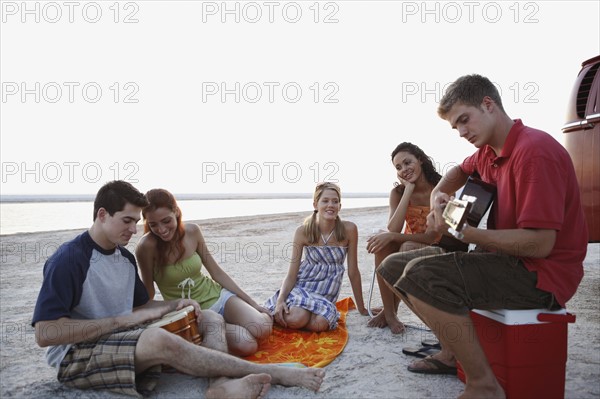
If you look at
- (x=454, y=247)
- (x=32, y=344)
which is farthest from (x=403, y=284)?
(x=32, y=344)

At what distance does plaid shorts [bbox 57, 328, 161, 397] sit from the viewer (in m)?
3.02

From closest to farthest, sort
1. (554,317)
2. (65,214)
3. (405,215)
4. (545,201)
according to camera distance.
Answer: (545,201), (554,317), (405,215), (65,214)

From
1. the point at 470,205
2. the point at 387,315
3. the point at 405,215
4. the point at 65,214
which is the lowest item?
the point at 65,214

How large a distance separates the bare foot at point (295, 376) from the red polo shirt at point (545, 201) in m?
1.45

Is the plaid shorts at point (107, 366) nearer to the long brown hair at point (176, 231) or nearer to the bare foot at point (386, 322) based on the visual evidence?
Result: the long brown hair at point (176, 231)

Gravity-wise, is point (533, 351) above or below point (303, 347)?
above

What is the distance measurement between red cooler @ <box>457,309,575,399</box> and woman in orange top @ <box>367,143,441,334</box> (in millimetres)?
1624

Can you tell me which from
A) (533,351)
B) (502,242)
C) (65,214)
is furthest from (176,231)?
(65,214)

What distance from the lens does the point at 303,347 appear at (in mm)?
4199

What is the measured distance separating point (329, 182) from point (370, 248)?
2.92 feet

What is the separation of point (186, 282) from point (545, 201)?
112 inches

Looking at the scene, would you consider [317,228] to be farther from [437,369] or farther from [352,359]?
[437,369]

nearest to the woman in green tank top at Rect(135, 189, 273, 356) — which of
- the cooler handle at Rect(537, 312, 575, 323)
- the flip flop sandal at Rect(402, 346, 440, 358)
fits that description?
the flip flop sandal at Rect(402, 346, 440, 358)

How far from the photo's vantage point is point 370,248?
4410 millimetres
